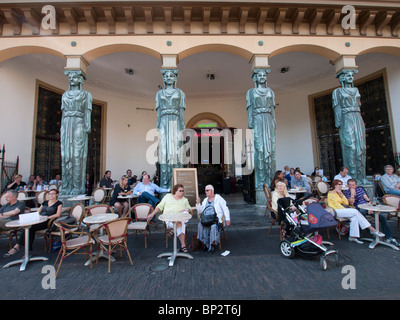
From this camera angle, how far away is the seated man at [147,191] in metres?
5.14

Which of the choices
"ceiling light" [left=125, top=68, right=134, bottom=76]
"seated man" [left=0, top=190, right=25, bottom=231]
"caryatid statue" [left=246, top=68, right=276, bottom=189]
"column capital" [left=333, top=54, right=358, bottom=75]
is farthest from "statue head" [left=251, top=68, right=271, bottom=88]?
"seated man" [left=0, top=190, right=25, bottom=231]

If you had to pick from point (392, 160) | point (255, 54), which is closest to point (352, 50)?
point (255, 54)

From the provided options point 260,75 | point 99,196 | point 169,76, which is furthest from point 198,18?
point 99,196

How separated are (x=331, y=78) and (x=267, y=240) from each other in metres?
9.06

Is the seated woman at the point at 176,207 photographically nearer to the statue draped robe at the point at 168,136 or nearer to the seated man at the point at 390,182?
the statue draped robe at the point at 168,136

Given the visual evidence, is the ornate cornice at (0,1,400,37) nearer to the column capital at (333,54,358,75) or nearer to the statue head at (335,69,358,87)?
the column capital at (333,54,358,75)

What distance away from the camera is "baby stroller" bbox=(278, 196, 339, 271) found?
2982mm

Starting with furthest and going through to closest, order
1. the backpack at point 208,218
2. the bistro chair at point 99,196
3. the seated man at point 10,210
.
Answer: the bistro chair at point 99,196
the seated man at point 10,210
the backpack at point 208,218

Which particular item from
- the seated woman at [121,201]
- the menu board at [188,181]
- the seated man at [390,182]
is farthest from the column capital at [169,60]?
the seated man at [390,182]

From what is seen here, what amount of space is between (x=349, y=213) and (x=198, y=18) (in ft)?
21.6

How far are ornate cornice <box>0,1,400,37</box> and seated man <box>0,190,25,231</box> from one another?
16.7ft

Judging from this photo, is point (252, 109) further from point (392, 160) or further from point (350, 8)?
point (392, 160)

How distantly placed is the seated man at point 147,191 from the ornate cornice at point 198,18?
4.61 meters

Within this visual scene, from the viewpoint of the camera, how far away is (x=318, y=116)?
9.96 m
